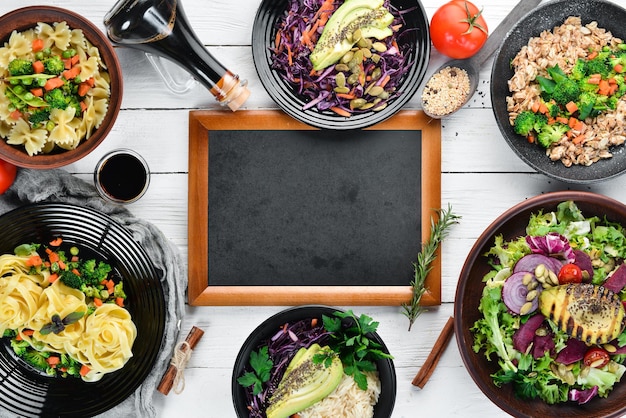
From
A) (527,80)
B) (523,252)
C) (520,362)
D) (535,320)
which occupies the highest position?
(527,80)

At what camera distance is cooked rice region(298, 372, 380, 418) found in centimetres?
176

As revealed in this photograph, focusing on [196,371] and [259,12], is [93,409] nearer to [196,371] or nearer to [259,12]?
[196,371]

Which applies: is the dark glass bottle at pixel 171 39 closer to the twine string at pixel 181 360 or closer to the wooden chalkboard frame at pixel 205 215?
the wooden chalkboard frame at pixel 205 215

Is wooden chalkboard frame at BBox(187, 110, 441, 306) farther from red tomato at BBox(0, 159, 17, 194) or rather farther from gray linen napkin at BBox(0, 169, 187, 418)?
red tomato at BBox(0, 159, 17, 194)

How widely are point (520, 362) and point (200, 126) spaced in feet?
3.83

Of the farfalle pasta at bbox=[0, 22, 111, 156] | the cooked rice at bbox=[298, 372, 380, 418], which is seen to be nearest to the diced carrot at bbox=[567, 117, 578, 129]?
the cooked rice at bbox=[298, 372, 380, 418]

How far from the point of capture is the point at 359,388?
1759mm

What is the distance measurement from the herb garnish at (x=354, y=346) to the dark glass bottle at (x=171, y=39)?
2.36 ft

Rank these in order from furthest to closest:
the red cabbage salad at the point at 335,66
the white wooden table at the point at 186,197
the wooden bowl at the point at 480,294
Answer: the white wooden table at the point at 186,197 < the red cabbage salad at the point at 335,66 < the wooden bowl at the point at 480,294

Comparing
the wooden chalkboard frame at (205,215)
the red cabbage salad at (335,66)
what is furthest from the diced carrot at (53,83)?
the red cabbage salad at (335,66)

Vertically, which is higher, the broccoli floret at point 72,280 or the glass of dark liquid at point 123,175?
the glass of dark liquid at point 123,175

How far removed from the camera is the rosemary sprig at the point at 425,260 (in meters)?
1.84

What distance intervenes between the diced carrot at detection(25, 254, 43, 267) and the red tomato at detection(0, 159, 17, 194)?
0.24m

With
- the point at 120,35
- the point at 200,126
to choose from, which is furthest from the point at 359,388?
the point at 120,35
